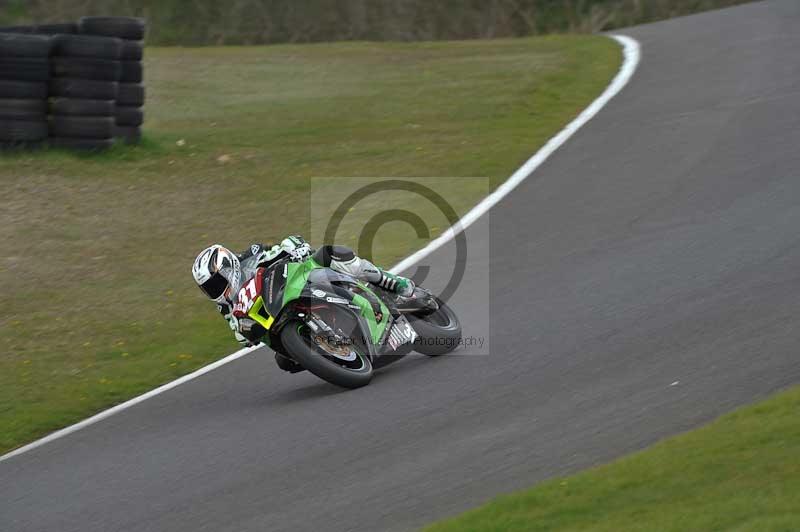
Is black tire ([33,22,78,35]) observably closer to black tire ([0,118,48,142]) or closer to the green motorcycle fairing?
black tire ([0,118,48,142])

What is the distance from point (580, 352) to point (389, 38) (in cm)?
2021

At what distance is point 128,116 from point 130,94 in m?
0.36

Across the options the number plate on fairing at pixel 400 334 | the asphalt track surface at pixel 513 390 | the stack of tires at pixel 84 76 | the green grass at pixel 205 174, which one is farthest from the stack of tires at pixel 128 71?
the number plate on fairing at pixel 400 334

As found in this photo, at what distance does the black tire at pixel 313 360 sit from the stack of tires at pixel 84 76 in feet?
30.0

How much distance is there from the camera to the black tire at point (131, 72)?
54.5 ft

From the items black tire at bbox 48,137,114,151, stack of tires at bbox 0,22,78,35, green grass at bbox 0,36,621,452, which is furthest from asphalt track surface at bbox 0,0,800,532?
stack of tires at bbox 0,22,78,35

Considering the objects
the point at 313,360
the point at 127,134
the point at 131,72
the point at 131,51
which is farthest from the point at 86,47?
the point at 313,360

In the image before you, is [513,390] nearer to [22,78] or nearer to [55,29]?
[22,78]

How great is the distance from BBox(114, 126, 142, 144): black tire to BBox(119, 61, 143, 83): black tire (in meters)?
0.74

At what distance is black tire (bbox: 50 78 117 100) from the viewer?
1608 centimetres

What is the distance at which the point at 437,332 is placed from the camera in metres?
8.87

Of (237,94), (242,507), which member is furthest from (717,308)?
(237,94)

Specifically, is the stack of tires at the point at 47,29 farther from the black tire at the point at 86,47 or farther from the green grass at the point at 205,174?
the black tire at the point at 86,47

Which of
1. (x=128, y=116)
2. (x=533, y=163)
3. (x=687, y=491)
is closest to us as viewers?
(x=687, y=491)
